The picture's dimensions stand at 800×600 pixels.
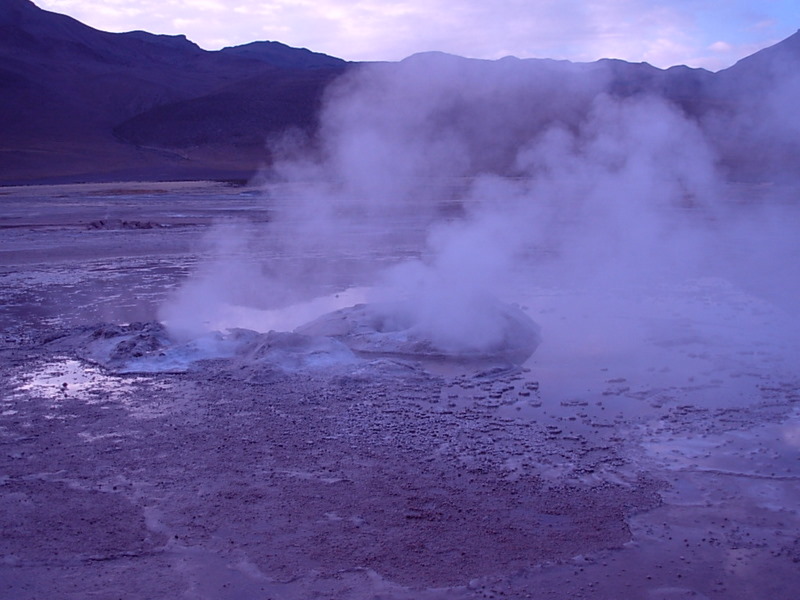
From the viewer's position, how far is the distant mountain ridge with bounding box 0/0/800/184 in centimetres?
1939

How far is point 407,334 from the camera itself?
951cm

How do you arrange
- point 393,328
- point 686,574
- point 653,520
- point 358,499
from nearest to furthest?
point 686,574 < point 653,520 < point 358,499 < point 393,328

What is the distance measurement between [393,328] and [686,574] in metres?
5.89

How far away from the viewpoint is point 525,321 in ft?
33.1

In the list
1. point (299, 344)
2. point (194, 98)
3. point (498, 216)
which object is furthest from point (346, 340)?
point (194, 98)

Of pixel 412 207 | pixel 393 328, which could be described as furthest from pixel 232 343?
pixel 412 207

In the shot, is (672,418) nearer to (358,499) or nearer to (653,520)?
(653,520)

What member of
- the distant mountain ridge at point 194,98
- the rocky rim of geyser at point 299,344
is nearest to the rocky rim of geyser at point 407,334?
the rocky rim of geyser at point 299,344

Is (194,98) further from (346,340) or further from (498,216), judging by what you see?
(346,340)

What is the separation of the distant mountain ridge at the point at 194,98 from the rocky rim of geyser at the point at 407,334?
9.88m

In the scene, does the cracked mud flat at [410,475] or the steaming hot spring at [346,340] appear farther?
the steaming hot spring at [346,340]

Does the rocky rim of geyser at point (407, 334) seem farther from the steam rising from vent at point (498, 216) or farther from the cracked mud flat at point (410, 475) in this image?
the cracked mud flat at point (410, 475)

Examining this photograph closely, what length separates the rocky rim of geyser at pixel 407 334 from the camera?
914 cm

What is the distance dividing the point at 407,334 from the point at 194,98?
7085 centimetres
